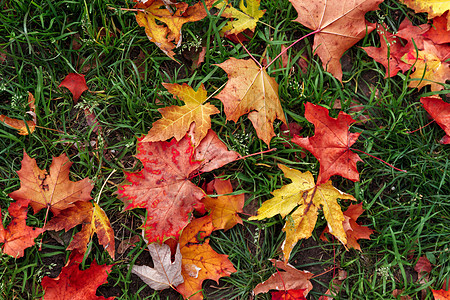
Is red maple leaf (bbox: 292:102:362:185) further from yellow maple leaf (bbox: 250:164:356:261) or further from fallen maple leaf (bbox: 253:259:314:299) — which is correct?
fallen maple leaf (bbox: 253:259:314:299)

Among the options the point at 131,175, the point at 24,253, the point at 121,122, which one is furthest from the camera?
the point at 121,122

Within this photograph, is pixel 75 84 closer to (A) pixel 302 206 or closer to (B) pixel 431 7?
(A) pixel 302 206

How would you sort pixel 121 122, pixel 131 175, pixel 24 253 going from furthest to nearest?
pixel 121 122
pixel 24 253
pixel 131 175

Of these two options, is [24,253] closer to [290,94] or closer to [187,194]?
[187,194]

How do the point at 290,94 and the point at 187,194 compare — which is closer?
the point at 187,194

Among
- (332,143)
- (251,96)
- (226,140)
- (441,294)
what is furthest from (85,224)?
(441,294)

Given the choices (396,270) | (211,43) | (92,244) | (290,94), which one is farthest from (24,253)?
(396,270)
